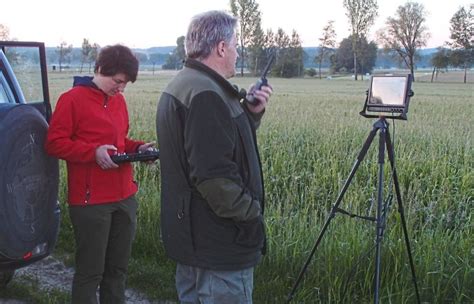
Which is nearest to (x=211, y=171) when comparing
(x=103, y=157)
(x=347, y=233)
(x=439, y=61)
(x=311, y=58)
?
(x=103, y=157)

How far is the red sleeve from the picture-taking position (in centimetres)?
321

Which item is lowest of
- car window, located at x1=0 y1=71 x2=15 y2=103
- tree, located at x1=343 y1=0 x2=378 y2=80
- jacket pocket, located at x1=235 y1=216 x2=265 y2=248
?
jacket pocket, located at x1=235 y1=216 x2=265 y2=248

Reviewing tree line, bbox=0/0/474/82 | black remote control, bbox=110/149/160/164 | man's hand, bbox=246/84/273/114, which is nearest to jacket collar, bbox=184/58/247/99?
man's hand, bbox=246/84/273/114

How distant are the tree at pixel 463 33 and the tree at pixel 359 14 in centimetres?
1196

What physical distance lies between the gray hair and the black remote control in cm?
94

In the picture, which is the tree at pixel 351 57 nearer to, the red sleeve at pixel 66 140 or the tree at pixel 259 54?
the tree at pixel 259 54

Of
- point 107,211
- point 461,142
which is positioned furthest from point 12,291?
point 461,142

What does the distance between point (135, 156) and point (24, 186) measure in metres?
0.62

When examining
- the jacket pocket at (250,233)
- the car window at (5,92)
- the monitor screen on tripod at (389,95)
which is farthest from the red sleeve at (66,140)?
the monitor screen on tripod at (389,95)

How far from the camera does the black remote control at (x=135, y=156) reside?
3287mm

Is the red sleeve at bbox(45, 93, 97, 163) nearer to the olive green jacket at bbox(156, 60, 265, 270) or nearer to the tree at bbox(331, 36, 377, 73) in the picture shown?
the olive green jacket at bbox(156, 60, 265, 270)

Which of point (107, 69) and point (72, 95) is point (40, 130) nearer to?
point (72, 95)

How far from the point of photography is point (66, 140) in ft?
10.6

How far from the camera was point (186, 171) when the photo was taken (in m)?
2.49
